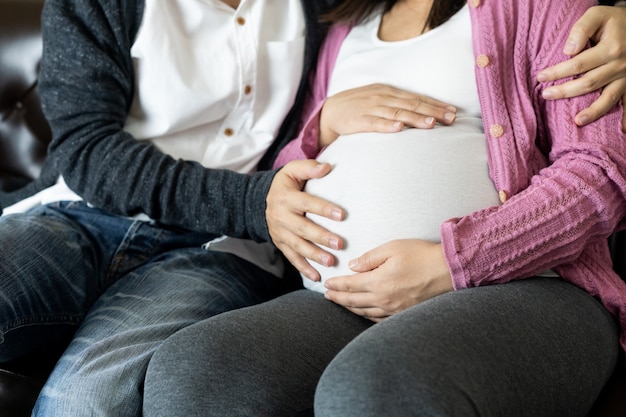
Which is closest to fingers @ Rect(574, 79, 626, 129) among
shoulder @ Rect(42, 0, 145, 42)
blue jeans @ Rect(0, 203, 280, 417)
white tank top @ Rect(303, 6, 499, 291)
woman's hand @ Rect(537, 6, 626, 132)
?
woman's hand @ Rect(537, 6, 626, 132)

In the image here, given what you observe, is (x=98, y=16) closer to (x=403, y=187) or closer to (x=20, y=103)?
(x=20, y=103)

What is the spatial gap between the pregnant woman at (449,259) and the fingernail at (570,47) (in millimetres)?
19

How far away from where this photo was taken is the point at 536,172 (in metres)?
1.03

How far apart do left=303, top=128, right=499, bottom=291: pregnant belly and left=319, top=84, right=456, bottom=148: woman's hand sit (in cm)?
2

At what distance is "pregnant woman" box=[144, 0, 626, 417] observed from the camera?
76 centimetres

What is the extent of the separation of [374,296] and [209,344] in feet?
0.72

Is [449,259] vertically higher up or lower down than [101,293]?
higher up

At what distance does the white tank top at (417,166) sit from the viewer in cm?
98

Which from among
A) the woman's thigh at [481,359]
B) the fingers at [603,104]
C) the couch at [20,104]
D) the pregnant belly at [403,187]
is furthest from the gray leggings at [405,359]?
the couch at [20,104]

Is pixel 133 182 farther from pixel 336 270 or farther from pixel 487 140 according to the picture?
pixel 487 140

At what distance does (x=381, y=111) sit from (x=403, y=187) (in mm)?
151

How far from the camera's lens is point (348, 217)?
1014mm

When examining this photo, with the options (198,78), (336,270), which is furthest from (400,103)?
(198,78)

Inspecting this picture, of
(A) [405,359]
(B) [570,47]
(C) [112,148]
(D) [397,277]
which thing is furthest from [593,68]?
(C) [112,148]
